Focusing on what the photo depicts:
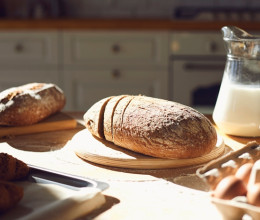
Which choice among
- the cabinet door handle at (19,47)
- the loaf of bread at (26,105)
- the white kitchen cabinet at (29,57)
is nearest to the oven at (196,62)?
the white kitchen cabinet at (29,57)

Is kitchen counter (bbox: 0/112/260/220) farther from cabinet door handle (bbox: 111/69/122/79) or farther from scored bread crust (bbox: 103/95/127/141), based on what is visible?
cabinet door handle (bbox: 111/69/122/79)

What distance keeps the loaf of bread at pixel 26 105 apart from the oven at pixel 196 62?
5.14 feet

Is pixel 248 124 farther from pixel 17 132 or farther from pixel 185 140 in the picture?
pixel 17 132

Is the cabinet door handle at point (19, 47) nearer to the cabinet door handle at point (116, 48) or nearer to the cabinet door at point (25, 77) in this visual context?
the cabinet door at point (25, 77)

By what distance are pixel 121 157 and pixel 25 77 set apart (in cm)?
207

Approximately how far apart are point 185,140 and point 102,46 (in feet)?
6.45

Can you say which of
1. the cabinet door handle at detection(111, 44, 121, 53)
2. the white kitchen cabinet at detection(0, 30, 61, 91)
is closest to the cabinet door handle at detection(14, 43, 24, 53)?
the white kitchen cabinet at detection(0, 30, 61, 91)

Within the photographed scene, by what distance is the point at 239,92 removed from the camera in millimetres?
1160

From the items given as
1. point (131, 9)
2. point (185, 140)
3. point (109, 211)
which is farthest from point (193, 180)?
point (131, 9)

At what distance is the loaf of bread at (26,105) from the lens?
3.96 feet

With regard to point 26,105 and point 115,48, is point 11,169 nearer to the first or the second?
point 26,105

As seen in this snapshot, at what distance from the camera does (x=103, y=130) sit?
1.06m

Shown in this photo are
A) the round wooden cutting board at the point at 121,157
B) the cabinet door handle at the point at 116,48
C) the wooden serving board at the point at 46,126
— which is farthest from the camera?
the cabinet door handle at the point at 116,48

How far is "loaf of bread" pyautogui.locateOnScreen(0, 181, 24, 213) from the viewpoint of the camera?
669 mm
